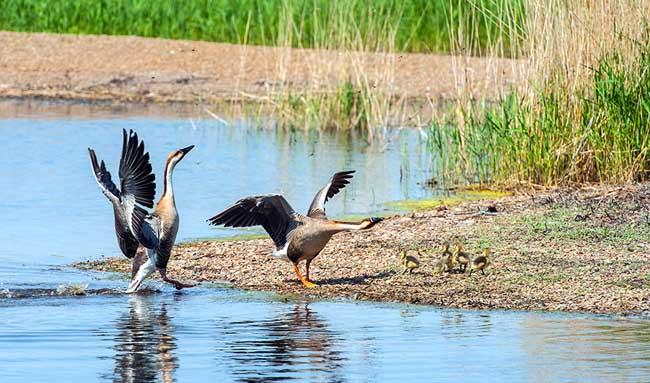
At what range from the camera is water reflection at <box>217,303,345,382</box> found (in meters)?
7.47

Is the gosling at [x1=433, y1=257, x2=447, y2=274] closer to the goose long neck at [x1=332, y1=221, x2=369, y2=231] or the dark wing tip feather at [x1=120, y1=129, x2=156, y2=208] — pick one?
the goose long neck at [x1=332, y1=221, x2=369, y2=231]

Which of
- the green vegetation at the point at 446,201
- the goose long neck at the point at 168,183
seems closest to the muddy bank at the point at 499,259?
the goose long neck at the point at 168,183

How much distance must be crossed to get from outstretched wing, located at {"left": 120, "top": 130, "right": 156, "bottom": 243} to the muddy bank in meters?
1.07

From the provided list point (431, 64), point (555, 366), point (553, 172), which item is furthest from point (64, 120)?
point (555, 366)

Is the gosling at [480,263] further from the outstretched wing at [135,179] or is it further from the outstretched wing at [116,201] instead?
the outstretched wing at [116,201]

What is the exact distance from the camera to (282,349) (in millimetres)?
8117

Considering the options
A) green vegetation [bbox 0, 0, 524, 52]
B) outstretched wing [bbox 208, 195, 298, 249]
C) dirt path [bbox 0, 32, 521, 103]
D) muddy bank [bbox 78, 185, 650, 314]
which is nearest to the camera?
muddy bank [bbox 78, 185, 650, 314]

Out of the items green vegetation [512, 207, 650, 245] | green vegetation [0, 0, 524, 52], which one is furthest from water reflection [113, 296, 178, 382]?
green vegetation [0, 0, 524, 52]

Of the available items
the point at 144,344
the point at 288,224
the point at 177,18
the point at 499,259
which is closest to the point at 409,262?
the point at 499,259

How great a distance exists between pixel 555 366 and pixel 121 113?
16426mm

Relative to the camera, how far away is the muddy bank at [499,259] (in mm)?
9734

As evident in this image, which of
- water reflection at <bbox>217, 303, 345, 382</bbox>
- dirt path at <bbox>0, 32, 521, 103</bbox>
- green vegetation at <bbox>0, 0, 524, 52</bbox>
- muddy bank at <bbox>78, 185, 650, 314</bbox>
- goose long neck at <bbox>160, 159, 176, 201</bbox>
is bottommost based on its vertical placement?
water reflection at <bbox>217, 303, 345, 382</bbox>

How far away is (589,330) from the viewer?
8578 mm

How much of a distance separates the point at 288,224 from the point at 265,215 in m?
0.22
